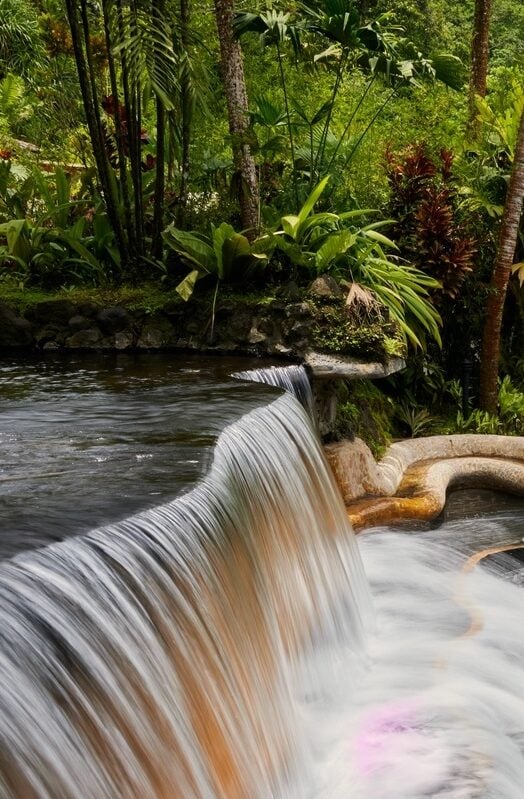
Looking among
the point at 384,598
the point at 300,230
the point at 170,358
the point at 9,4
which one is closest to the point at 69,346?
the point at 170,358

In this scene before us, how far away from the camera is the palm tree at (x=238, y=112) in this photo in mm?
8219

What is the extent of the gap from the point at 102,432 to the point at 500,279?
5.74 metres

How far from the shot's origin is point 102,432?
4930mm

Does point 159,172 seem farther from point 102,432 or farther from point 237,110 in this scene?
point 102,432

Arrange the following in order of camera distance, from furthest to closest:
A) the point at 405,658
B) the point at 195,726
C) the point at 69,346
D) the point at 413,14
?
the point at 413,14
the point at 69,346
the point at 405,658
the point at 195,726

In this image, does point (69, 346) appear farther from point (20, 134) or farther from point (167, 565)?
point (20, 134)

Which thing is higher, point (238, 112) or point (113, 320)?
point (238, 112)

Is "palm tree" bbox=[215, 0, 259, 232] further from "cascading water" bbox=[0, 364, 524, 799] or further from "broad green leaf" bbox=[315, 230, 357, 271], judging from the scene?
"cascading water" bbox=[0, 364, 524, 799]

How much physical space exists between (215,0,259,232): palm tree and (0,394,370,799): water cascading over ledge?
4.15 meters

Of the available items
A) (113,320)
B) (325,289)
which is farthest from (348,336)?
(113,320)

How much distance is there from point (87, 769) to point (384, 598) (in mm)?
3629

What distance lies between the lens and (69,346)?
26.5 ft

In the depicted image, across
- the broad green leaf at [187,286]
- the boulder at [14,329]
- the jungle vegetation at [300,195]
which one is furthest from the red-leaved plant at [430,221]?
the boulder at [14,329]

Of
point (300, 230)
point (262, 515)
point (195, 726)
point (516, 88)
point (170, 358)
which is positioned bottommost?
point (195, 726)
